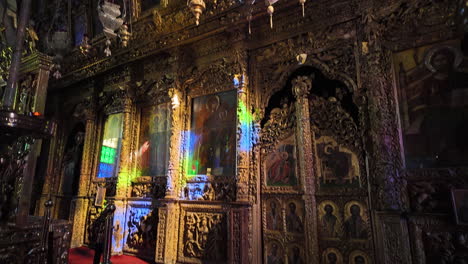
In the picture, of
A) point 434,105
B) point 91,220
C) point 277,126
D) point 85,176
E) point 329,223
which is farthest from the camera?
point 85,176

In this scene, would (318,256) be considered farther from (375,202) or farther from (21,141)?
(21,141)

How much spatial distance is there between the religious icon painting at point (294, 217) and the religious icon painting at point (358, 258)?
80 centimetres

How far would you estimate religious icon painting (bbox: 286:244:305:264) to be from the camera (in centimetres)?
433

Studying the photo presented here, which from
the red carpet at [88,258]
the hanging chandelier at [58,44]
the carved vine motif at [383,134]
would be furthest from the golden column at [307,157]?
the hanging chandelier at [58,44]

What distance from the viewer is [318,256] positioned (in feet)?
13.6

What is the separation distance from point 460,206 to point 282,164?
8.19ft

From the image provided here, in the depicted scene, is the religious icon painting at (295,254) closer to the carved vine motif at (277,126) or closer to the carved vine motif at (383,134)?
the carved vine motif at (383,134)

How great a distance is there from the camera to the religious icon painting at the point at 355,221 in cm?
394

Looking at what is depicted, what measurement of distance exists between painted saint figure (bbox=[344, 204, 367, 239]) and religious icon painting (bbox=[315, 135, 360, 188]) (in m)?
0.40

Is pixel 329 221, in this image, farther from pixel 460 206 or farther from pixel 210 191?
pixel 210 191

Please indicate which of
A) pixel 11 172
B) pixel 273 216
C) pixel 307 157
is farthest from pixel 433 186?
pixel 11 172

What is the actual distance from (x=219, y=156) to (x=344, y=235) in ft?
8.79

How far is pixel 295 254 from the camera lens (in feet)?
14.4

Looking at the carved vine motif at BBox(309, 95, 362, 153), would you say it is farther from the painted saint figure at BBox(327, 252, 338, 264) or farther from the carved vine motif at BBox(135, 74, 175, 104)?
the carved vine motif at BBox(135, 74, 175, 104)
